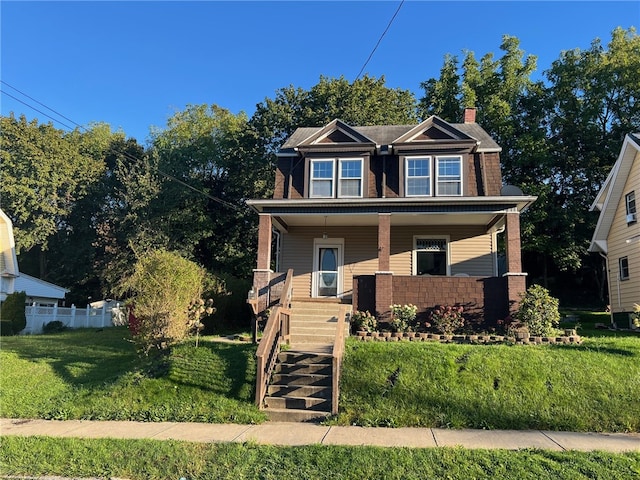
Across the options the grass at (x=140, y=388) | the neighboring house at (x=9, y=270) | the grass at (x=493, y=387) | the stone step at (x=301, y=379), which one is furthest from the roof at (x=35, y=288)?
the grass at (x=493, y=387)

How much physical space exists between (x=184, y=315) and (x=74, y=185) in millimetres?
28574

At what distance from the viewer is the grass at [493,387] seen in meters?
7.26

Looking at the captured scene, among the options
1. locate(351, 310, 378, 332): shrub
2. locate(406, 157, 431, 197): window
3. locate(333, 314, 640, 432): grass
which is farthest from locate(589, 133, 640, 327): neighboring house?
locate(351, 310, 378, 332): shrub

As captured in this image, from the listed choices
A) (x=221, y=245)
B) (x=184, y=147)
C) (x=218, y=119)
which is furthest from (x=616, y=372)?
(x=218, y=119)

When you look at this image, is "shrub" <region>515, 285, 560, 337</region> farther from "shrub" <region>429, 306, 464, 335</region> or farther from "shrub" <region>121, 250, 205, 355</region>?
"shrub" <region>121, 250, 205, 355</region>

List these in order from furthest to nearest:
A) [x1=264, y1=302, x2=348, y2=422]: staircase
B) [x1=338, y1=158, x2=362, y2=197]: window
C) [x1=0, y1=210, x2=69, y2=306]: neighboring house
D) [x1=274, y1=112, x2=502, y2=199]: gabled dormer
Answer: [x1=0, y1=210, x2=69, y2=306]: neighboring house
[x1=338, y1=158, x2=362, y2=197]: window
[x1=274, y1=112, x2=502, y2=199]: gabled dormer
[x1=264, y1=302, x2=348, y2=422]: staircase

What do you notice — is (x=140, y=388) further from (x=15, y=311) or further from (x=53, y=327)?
(x=53, y=327)

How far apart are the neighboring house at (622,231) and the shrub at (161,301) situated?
582 inches

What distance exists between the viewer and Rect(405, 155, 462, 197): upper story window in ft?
49.5

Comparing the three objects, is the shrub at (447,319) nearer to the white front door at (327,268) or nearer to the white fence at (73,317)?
the white front door at (327,268)

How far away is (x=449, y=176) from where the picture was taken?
15.2 meters

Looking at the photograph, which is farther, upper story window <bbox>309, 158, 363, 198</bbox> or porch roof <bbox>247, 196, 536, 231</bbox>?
upper story window <bbox>309, 158, 363, 198</bbox>

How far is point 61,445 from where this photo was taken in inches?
254

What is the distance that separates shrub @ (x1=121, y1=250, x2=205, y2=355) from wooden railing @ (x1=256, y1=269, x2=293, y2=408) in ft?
7.22
